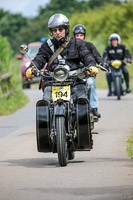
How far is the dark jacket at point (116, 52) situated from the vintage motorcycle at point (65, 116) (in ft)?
38.0

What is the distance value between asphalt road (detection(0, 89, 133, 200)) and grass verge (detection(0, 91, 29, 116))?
13.4 ft

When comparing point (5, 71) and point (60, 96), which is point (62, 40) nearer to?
point (60, 96)

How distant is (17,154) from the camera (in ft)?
33.6

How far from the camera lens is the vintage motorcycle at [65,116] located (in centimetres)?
879

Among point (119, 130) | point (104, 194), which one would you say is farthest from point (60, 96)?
point (119, 130)

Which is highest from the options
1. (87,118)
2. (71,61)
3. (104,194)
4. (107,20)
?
(107,20)

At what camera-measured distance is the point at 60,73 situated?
28.8 feet

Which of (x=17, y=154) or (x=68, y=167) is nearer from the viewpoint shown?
(x=68, y=167)

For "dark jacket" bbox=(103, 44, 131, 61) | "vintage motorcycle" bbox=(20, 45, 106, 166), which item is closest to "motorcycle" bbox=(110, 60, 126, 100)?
"dark jacket" bbox=(103, 44, 131, 61)

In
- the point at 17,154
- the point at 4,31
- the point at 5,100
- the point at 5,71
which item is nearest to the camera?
the point at 17,154

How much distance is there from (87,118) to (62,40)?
45.0 inches

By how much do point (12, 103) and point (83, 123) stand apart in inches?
404

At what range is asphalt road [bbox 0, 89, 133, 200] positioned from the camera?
7.12 m

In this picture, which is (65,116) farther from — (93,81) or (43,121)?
(93,81)
